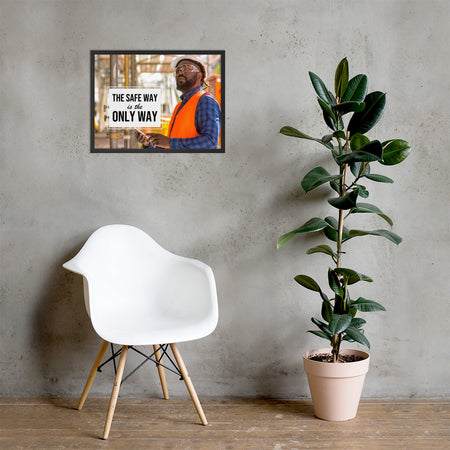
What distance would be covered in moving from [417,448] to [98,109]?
2244 millimetres

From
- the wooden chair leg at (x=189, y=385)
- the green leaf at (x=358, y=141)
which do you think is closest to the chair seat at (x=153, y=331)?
the wooden chair leg at (x=189, y=385)

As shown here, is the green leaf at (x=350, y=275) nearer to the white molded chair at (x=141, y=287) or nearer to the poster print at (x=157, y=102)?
the white molded chair at (x=141, y=287)

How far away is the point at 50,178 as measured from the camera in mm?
2758

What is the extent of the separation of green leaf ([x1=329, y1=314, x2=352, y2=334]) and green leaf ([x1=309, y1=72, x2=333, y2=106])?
99 cm

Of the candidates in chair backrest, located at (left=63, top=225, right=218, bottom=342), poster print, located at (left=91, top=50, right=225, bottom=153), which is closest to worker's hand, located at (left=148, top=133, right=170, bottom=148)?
poster print, located at (left=91, top=50, right=225, bottom=153)

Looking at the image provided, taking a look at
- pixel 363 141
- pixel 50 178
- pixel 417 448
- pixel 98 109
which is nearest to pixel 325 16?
pixel 363 141

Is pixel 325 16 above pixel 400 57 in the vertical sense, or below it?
above

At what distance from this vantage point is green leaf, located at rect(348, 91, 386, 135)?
2.33 metres

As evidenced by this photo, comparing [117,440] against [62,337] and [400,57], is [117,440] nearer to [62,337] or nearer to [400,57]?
[62,337]

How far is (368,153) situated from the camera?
2.20 m

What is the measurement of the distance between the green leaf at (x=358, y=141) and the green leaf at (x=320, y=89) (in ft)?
0.65

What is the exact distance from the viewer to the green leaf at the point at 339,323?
2.25m

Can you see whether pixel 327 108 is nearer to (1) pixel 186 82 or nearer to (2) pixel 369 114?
(2) pixel 369 114

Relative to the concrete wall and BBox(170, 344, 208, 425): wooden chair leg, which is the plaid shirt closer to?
the concrete wall
